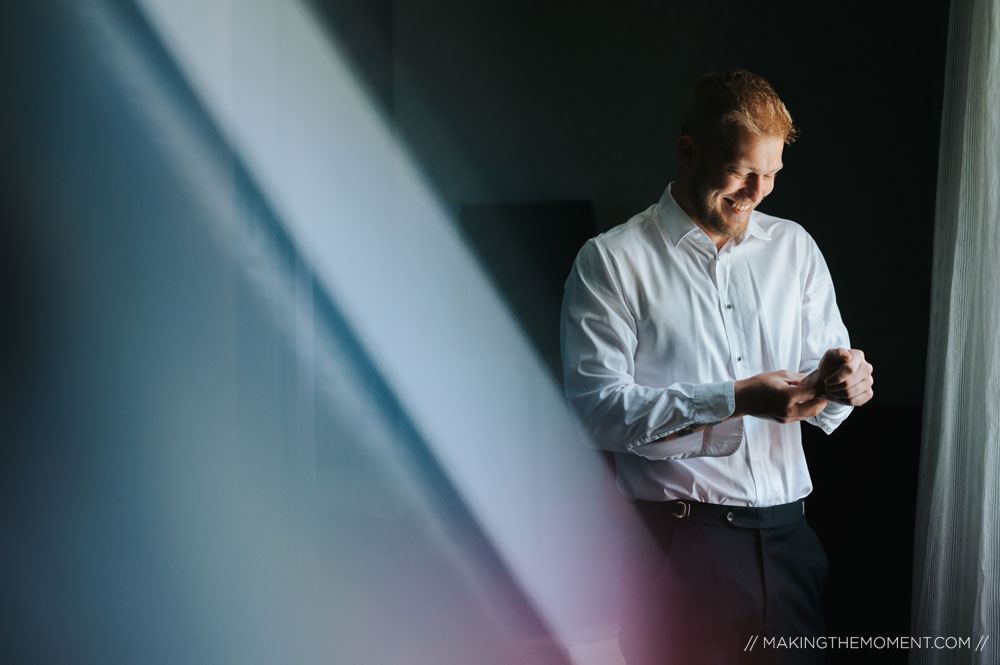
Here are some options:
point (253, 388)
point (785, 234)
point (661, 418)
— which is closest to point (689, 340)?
point (661, 418)

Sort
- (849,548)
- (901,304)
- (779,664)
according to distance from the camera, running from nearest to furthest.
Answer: (779,664)
(849,548)
(901,304)

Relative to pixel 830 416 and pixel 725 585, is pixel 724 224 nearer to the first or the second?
pixel 830 416

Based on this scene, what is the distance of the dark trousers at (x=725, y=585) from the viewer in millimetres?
1411

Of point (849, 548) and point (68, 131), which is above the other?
point (68, 131)

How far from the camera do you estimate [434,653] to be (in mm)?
2195

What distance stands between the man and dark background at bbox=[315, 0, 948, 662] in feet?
2.27

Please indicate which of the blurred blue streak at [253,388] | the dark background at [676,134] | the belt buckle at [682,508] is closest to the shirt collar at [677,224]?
the belt buckle at [682,508]

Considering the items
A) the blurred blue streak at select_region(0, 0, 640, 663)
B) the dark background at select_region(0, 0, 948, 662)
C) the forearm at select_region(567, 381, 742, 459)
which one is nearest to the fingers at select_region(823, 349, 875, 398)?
the forearm at select_region(567, 381, 742, 459)

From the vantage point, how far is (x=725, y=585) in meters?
1.41

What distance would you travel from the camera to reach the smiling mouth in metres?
1.43

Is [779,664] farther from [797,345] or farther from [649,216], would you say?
[649,216]

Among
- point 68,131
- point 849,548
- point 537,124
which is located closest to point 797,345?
point 849,548

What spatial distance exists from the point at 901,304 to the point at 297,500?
165cm

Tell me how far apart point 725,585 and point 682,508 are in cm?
14
